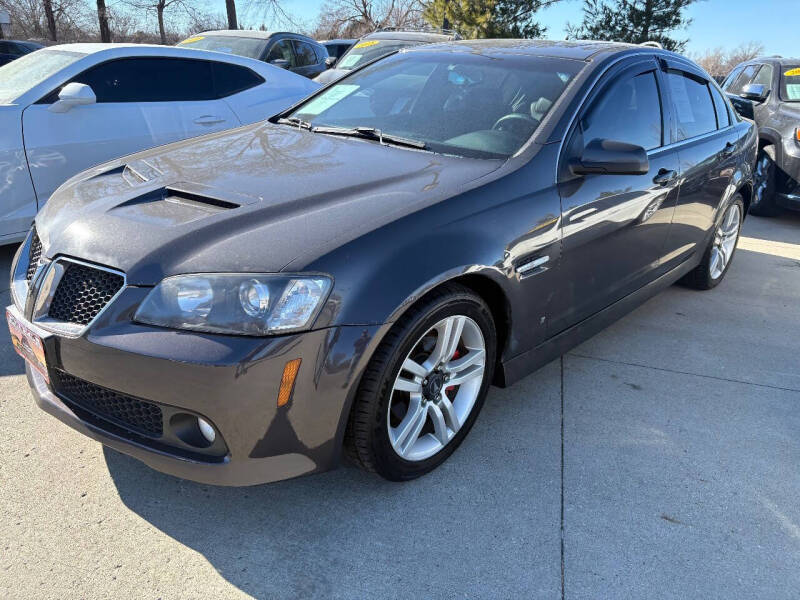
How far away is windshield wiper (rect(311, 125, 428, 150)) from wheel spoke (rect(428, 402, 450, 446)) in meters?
1.16

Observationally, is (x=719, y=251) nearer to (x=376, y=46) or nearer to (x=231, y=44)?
(x=231, y=44)

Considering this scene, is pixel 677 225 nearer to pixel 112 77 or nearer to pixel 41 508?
pixel 41 508

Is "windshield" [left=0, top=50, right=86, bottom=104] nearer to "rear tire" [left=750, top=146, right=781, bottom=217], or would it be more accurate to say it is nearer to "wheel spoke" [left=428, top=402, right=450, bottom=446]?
"wheel spoke" [left=428, top=402, right=450, bottom=446]

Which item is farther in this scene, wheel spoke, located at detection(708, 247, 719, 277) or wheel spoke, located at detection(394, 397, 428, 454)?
wheel spoke, located at detection(708, 247, 719, 277)

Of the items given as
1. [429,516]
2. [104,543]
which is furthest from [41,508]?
[429,516]

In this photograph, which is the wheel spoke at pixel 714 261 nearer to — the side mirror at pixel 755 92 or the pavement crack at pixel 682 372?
the pavement crack at pixel 682 372

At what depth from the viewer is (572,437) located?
298cm

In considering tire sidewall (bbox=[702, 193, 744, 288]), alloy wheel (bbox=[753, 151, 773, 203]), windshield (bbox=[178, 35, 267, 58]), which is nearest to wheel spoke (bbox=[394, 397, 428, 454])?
tire sidewall (bbox=[702, 193, 744, 288])

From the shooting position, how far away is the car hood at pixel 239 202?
2.11 m

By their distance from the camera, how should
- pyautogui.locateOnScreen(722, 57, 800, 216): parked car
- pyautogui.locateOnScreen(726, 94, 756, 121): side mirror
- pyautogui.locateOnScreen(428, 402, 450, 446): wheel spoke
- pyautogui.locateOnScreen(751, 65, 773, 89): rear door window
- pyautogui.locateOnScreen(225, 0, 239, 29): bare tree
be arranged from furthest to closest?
pyautogui.locateOnScreen(225, 0, 239, 29): bare tree, pyautogui.locateOnScreen(751, 65, 773, 89): rear door window, pyautogui.locateOnScreen(726, 94, 756, 121): side mirror, pyautogui.locateOnScreen(722, 57, 800, 216): parked car, pyautogui.locateOnScreen(428, 402, 450, 446): wheel spoke

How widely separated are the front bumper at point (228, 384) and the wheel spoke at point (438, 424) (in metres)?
0.53

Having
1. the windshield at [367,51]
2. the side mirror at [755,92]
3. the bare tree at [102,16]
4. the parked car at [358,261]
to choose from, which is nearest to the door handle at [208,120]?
the parked car at [358,261]

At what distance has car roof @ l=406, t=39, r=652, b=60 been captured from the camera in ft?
11.3

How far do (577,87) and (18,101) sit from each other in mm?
3630
